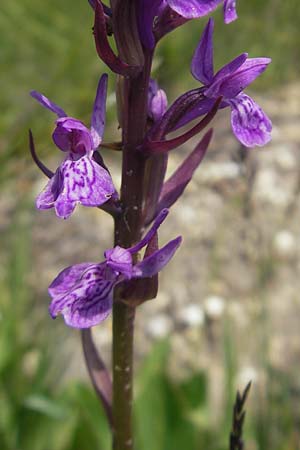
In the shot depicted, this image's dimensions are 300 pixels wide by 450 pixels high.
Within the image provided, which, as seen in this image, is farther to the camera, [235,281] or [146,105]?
[235,281]

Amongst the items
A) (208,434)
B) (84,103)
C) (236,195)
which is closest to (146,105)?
(208,434)

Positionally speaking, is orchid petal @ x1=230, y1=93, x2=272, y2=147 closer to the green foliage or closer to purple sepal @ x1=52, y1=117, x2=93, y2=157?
purple sepal @ x1=52, y1=117, x2=93, y2=157

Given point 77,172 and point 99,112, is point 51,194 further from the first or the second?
point 99,112

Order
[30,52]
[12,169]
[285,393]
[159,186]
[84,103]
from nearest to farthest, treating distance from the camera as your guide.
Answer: [159,186], [285,393], [12,169], [84,103], [30,52]

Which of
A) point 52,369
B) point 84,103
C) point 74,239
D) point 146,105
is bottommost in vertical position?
Answer: point 52,369

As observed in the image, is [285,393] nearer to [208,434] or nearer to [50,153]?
[208,434]

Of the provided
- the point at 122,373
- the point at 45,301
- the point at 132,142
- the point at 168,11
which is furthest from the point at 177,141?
the point at 45,301

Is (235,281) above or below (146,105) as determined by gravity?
below
